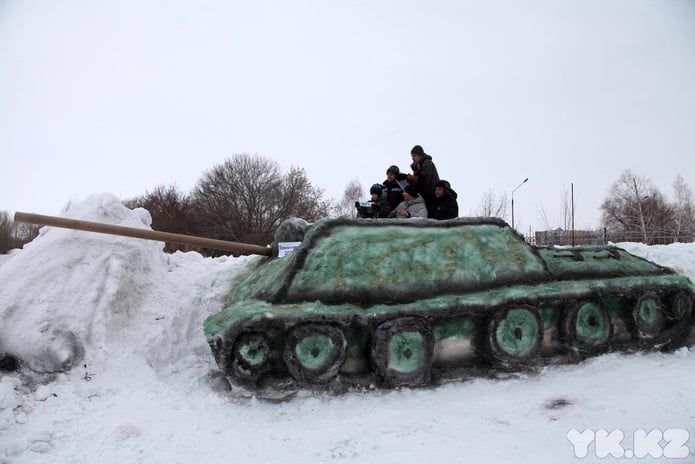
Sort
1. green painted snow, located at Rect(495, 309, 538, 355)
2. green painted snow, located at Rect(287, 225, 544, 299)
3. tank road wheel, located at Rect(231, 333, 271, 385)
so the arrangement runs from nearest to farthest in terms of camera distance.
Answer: tank road wheel, located at Rect(231, 333, 271, 385) → green painted snow, located at Rect(287, 225, 544, 299) → green painted snow, located at Rect(495, 309, 538, 355)

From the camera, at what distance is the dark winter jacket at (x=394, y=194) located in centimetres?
718

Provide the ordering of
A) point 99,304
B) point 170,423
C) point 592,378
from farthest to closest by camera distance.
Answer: point 99,304 → point 592,378 → point 170,423

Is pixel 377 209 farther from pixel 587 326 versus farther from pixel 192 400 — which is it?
pixel 192 400

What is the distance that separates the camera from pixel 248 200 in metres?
27.5

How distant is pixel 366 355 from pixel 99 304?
3.04 m

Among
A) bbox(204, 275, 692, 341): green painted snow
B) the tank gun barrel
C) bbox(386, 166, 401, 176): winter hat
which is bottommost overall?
bbox(204, 275, 692, 341): green painted snow

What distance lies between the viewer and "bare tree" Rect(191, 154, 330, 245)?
87.9 feet

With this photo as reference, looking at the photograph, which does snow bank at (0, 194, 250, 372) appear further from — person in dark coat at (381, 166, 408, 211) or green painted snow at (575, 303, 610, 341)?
green painted snow at (575, 303, 610, 341)

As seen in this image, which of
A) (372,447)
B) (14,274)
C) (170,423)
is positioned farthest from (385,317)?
(14,274)

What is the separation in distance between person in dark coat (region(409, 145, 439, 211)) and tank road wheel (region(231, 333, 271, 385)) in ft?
11.0

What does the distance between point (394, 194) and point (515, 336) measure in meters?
2.91

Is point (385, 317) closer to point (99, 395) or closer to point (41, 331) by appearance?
point (99, 395)

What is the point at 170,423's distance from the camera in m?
4.00

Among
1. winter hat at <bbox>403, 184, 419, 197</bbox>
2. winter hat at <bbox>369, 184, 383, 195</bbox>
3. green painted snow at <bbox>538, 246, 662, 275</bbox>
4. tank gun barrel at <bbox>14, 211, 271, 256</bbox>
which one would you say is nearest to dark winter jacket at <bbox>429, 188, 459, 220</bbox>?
winter hat at <bbox>403, 184, 419, 197</bbox>
